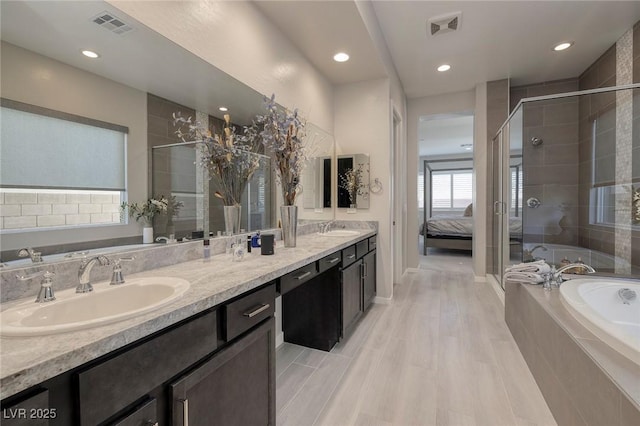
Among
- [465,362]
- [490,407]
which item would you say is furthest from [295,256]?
[465,362]

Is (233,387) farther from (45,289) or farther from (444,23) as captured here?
(444,23)

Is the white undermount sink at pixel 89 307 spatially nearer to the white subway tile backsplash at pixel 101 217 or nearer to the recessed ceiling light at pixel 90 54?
the white subway tile backsplash at pixel 101 217

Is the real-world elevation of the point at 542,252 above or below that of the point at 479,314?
above

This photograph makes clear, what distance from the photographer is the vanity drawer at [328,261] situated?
6.04 feet

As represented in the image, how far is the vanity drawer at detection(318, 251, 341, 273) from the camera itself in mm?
1842

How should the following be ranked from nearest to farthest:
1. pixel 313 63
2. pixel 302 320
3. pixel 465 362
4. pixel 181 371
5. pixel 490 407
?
pixel 181 371 → pixel 490 407 → pixel 465 362 → pixel 302 320 → pixel 313 63

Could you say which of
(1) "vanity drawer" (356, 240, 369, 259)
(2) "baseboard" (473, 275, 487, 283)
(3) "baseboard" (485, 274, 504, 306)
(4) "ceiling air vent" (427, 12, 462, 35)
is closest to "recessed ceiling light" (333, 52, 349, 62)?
(4) "ceiling air vent" (427, 12, 462, 35)

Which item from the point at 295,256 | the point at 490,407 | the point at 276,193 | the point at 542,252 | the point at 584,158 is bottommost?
the point at 490,407

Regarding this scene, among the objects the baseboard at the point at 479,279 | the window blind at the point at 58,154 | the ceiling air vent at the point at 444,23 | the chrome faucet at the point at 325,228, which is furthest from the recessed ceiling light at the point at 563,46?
the window blind at the point at 58,154

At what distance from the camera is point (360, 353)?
7.16ft

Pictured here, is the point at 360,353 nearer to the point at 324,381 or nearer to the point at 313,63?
the point at 324,381

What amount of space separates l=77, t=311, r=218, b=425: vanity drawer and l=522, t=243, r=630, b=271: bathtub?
143 inches

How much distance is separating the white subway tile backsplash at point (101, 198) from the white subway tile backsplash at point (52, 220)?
12 centimetres

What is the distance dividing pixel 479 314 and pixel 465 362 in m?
1.05
